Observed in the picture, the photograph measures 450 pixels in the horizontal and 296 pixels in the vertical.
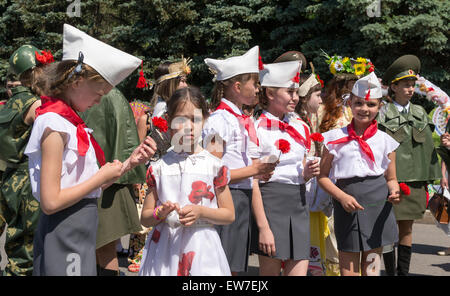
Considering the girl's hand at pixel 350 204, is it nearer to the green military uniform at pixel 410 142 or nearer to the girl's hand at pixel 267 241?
the girl's hand at pixel 267 241

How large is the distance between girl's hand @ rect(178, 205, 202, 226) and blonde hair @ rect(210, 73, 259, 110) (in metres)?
1.37

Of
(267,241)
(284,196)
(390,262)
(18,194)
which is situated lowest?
(390,262)

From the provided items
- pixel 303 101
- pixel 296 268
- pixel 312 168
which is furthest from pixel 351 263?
pixel 303 101

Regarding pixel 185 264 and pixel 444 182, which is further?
pixel 444 182

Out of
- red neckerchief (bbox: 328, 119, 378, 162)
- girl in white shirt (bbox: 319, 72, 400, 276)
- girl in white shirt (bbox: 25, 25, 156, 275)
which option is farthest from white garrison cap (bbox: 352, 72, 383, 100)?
girl in white shirt (bbox: 25, 25, 156, 275)

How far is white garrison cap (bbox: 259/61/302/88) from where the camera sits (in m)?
4.11

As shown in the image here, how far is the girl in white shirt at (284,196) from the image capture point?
13.0 feet

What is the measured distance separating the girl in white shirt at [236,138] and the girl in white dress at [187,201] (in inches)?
17.8

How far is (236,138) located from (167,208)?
3.79ft

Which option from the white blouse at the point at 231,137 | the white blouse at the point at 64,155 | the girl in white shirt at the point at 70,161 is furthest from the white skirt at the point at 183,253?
the white blouse at the point at 231,137

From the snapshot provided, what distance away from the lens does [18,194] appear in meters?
4.11

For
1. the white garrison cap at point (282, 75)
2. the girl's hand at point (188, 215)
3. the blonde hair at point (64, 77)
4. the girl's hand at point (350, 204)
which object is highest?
the blonde hair at point (64, 77)

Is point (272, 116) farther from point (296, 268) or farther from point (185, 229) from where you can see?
point (185, 229)
